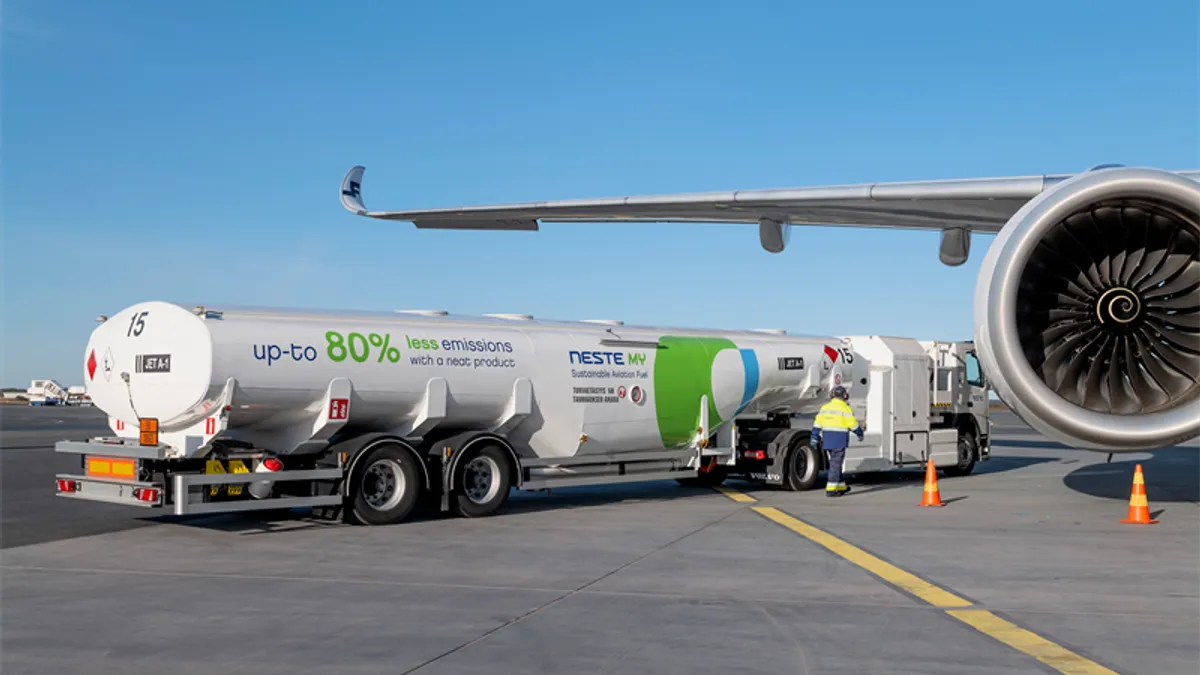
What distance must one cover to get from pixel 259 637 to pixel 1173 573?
7492mm

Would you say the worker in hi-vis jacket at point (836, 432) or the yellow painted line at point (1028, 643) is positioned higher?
the worker in hi-vis jacket at point (836, 432)

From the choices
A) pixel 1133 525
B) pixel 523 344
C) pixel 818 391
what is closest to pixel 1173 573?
pixel 1133 525

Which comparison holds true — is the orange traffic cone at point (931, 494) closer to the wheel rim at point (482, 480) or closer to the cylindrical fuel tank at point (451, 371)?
the cylindrical fuel tank at point (451, 371)

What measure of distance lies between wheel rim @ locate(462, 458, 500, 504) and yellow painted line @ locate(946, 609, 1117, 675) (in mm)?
7523

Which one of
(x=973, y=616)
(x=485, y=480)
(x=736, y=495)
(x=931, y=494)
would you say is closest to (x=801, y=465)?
(x=736, y=495)

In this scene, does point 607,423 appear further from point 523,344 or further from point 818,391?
point 818,391

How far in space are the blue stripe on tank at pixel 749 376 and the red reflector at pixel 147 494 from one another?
9.03m

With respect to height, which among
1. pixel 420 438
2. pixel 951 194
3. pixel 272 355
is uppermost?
pixel 951 194

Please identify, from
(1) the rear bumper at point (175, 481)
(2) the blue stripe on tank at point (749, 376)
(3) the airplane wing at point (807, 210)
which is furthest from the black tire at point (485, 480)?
(2) the blue stripe on tank at point (749, 376)

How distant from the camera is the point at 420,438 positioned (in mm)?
14547

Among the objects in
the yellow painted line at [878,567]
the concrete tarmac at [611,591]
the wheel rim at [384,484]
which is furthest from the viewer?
the wheel rim at [384,484]

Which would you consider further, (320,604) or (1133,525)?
(1133,525)

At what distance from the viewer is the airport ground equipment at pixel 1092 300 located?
949 centimetres

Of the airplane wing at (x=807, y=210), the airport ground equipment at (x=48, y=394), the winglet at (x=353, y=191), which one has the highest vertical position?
the winglet at (x=353, y=191)
